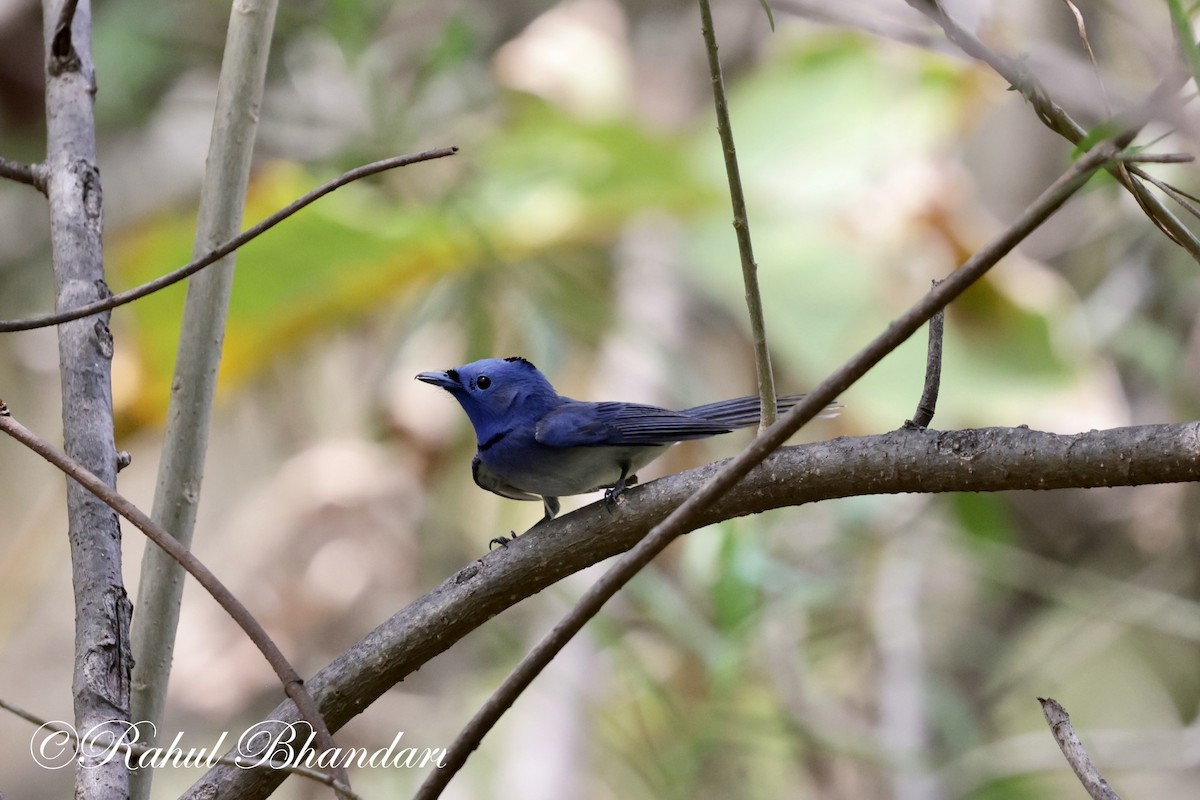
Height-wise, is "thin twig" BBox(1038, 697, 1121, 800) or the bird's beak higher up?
the bird's beak

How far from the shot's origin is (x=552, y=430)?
2.05 m

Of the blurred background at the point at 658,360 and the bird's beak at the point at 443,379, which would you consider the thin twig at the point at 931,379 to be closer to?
the bird's beak at the point at 443,379

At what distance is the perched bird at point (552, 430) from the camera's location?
1.95m

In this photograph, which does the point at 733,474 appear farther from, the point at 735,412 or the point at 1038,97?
the point at 735,412

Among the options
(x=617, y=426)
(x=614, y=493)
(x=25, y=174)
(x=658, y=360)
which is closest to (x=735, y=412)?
(x=617, y=426)

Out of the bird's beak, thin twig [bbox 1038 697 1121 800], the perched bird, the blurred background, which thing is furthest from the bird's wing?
the blurred background

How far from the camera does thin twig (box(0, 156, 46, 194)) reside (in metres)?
1.57

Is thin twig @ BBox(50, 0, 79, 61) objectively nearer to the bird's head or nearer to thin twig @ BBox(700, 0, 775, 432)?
the bird's head

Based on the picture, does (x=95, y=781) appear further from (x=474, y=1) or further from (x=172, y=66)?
(x=474, y=1)

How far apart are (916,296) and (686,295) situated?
1260mm

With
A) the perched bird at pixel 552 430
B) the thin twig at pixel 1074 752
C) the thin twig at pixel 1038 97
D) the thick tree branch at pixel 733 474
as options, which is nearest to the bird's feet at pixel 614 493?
the perched bird at pixel 552 430

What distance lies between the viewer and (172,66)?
4887 mm

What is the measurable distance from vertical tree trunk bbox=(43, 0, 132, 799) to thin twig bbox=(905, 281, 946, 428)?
3.24ft

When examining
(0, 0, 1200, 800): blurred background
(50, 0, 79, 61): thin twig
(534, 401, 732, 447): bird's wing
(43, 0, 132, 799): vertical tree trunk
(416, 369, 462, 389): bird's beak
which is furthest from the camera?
(0, 0, 1200, 800): blurred background
